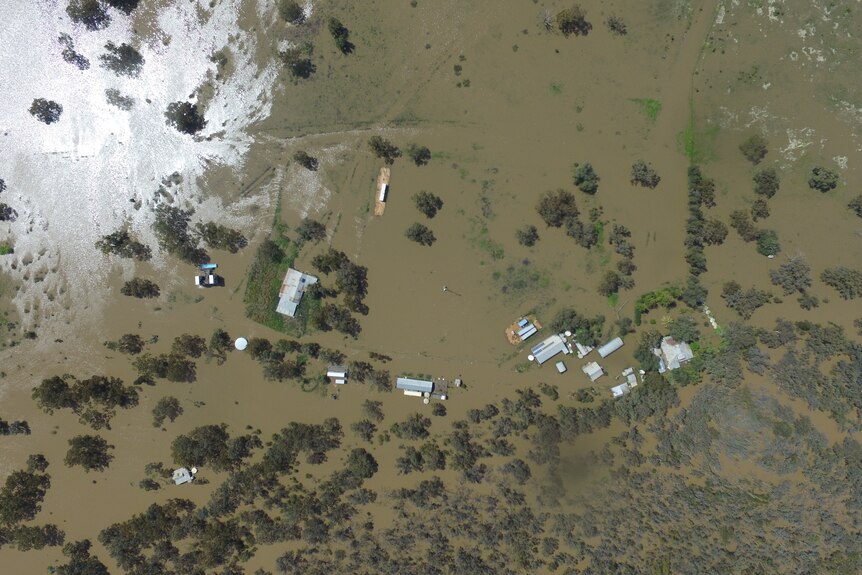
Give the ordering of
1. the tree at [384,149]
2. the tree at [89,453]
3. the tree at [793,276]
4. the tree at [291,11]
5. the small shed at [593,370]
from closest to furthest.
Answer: the tree at [89,453]
the tree at [291,11]
the tree at [384,149]
the tree at [793,276]
the small shed at [593,370]

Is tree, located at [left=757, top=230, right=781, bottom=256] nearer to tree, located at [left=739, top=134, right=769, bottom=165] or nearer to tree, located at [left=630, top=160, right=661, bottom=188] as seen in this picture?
tree, located at [left=739, top=134, right=769, bottom=165]

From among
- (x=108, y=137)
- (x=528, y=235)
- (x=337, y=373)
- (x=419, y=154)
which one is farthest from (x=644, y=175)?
(x=108, y=137)

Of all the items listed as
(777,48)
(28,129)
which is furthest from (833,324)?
(28,129)

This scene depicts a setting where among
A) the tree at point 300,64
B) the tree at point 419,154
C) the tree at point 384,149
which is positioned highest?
the tree at point 300,64

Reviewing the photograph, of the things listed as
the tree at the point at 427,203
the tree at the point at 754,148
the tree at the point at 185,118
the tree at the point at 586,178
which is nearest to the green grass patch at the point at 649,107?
the tree at the point at 586,178

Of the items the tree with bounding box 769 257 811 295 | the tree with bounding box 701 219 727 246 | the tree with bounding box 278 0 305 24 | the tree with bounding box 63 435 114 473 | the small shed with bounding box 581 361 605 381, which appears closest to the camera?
the tree with bounding box 63 435 114 473

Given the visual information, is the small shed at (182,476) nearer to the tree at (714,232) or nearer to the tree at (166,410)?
the tree at (166,410)

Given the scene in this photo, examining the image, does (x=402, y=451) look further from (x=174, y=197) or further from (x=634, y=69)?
(x=634, y=69)

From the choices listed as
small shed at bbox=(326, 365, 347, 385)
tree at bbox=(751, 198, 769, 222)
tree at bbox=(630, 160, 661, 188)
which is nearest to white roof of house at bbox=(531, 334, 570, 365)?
tree at bbox=(630, 160, 661, 188)
